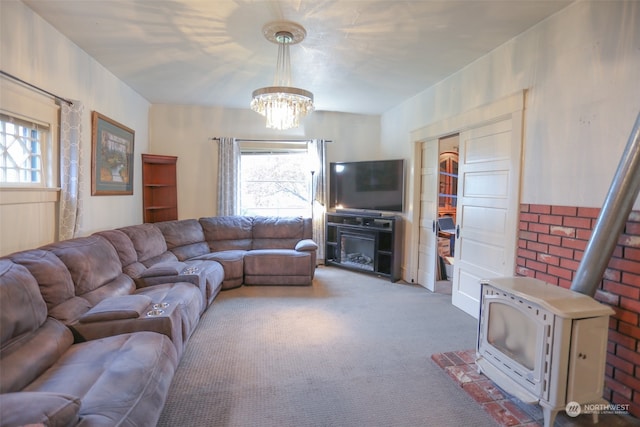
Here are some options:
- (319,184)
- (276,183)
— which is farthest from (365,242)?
(276,183)

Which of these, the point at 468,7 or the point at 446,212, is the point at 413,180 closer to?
the point at 446,212

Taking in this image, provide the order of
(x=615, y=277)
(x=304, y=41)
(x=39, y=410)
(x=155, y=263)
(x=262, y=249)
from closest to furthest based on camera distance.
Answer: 1. (x=39, y=410)
2. (x=615, y=277)
3. (x=304, y=41)
4. (x=155, y=263)
5. (x=262, y=249)

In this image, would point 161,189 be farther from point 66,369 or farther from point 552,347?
point 552,347

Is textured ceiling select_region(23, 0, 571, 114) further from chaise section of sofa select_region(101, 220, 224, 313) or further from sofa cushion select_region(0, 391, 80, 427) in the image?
sofa cushion select_region(0, 391, 80, 427)

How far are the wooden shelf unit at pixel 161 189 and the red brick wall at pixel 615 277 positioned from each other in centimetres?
477

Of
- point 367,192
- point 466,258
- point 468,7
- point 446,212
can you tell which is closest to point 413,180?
point 367,192

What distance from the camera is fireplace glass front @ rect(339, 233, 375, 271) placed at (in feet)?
15.6

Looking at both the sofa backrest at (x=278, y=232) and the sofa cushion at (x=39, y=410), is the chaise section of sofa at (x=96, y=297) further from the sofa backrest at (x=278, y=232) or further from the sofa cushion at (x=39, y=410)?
the sofa backrest at (x=278, y=232)

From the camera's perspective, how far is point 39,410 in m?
1.03

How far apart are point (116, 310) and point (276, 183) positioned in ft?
11.9

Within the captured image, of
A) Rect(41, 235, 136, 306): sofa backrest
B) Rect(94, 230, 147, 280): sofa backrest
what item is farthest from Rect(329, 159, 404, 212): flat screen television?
Rect(41, 235, 136, 306): sofa backrest

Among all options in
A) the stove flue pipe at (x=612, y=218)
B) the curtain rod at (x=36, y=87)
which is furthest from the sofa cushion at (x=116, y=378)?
the stove flue pipe at (x=612, y=218)

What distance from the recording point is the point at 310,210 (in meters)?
5.39

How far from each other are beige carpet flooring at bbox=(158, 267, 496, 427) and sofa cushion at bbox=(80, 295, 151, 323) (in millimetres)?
554
